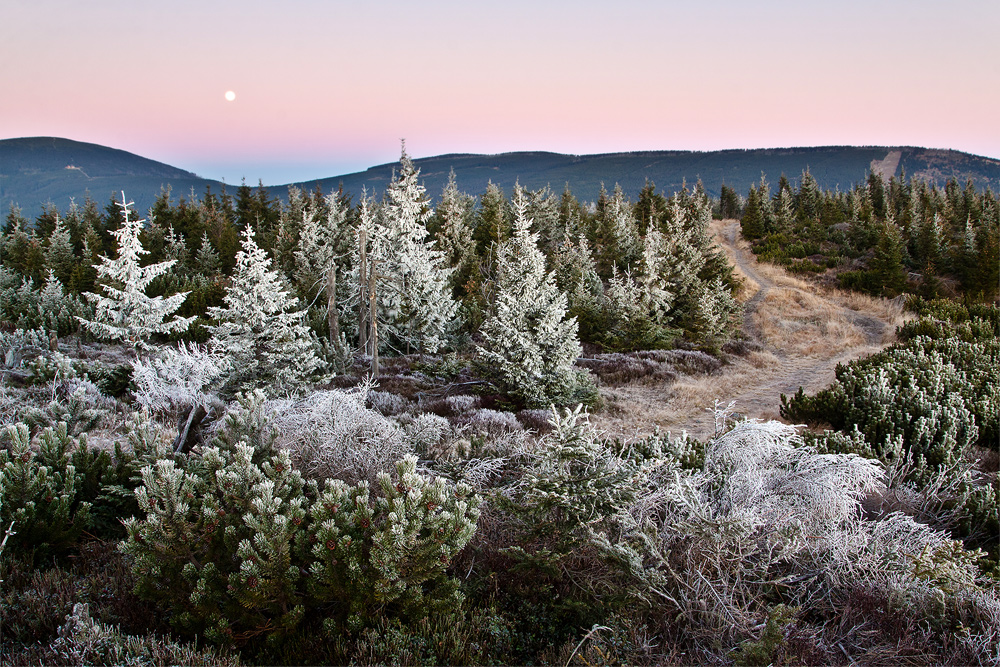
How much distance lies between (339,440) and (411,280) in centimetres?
1864

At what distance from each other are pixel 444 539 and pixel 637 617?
1442mm

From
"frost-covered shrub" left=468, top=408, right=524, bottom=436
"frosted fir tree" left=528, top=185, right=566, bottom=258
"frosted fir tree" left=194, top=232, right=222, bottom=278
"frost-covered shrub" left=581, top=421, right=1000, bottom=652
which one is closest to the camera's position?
"frost-covered shrub" left=581, top=421, right=1000, bottom=652

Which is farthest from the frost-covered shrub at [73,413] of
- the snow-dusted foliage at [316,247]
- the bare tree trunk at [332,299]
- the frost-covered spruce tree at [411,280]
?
the snow-dusted foliage at [316,247]

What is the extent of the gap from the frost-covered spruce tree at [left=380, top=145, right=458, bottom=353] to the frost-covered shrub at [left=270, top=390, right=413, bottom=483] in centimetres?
1655

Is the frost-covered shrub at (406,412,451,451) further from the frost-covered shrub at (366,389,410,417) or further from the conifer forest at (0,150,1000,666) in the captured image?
the frost-covered shrub at (366,389,410,417)

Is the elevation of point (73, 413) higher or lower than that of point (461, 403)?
higher

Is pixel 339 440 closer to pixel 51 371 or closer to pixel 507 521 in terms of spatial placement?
pixel 507 521

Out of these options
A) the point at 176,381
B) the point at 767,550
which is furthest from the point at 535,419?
the point at 176,381

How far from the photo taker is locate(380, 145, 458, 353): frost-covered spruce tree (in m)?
23.9

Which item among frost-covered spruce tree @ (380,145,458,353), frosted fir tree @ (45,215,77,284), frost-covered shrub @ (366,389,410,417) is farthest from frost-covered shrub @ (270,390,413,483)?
frosted fir tree @ (45,215,77,284)

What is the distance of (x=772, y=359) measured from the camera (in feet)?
55.0

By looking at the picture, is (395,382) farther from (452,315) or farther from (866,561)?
(866,561)

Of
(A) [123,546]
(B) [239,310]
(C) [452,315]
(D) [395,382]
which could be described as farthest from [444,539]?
(C) [452,315]

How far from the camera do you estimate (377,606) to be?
3.30 meters
